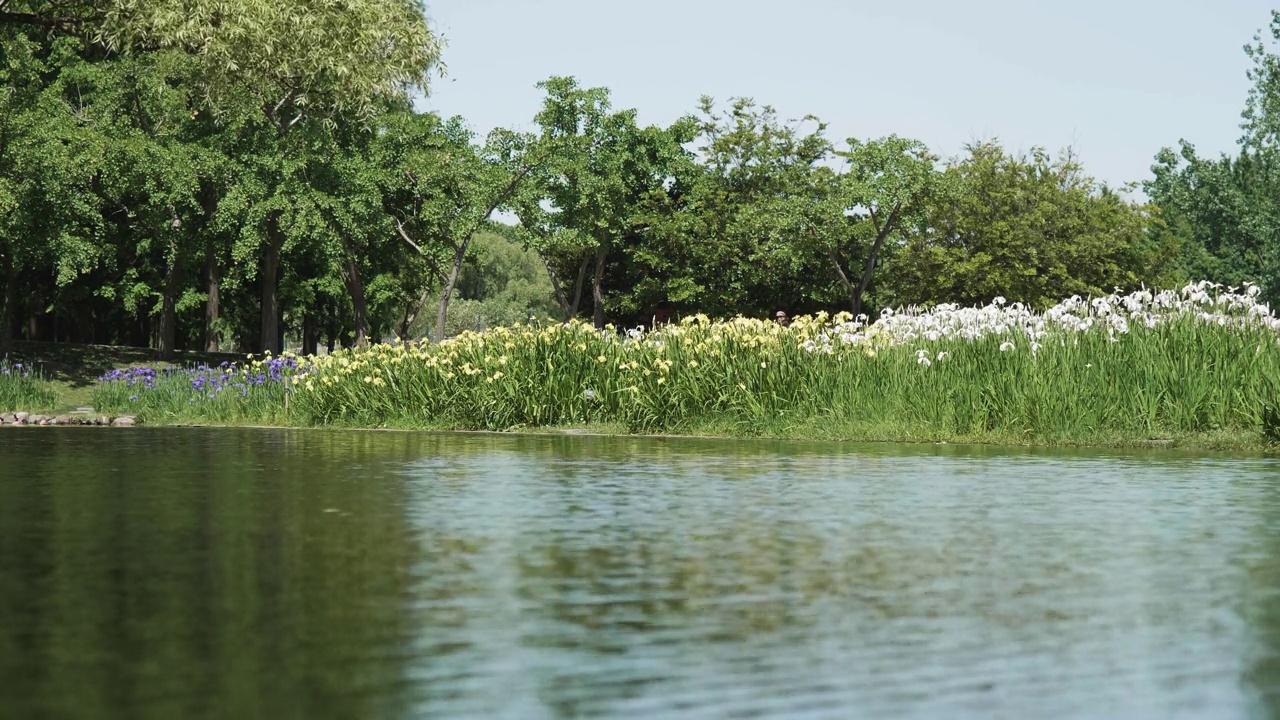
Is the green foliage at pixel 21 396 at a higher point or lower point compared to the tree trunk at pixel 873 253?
lower

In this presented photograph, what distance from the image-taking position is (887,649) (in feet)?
Answer: 18.7

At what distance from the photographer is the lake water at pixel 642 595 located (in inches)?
196

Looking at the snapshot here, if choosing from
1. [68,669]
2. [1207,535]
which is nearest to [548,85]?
[1207,535]

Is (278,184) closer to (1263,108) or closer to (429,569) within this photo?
(429,569)

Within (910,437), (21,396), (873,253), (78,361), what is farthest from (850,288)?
(910,437)

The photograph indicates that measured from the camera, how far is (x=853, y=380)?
2080cm

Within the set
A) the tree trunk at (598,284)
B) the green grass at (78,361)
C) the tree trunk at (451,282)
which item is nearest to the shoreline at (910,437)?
the green grass at (78,361)

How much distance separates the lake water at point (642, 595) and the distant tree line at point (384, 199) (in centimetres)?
2632

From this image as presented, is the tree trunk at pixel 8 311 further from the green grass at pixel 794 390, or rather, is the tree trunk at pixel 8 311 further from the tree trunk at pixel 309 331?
the tree trunk at pixel 309 331

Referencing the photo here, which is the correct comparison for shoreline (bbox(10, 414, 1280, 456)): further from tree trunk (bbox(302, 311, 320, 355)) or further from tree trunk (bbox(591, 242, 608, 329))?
tree trunk (bbox(302, 311, 320, 355))

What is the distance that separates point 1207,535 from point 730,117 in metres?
55.6

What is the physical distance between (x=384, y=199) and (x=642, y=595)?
46514 millimetres

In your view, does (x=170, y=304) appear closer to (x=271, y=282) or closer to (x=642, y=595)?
(x=271, y=282)

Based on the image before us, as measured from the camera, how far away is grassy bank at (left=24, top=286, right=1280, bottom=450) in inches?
726
